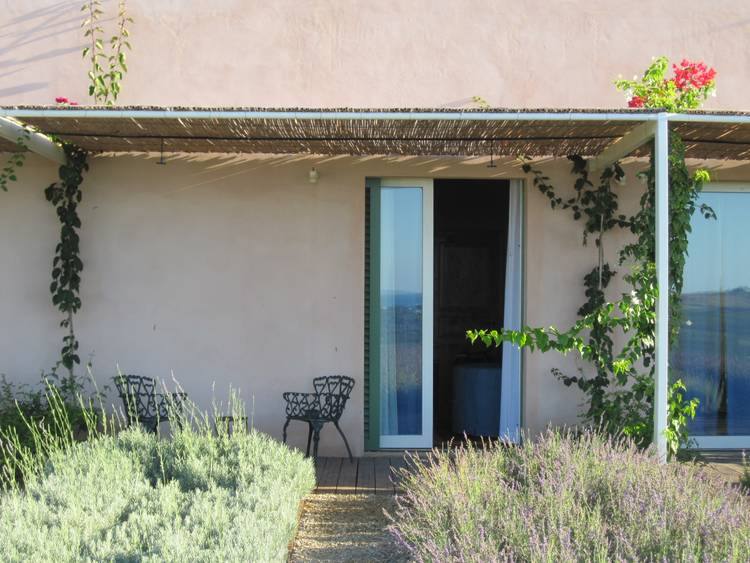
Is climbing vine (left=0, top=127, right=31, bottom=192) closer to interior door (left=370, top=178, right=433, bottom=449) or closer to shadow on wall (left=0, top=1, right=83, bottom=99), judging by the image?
shadow on wall (left=0, top=1, right=83, bottom=99)

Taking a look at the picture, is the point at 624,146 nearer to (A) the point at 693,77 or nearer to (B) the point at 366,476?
(A) the point at 693,77

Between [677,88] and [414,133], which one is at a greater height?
[677,88]

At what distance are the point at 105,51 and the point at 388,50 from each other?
232cm

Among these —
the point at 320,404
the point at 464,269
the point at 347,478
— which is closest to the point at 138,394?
the point at 320,404

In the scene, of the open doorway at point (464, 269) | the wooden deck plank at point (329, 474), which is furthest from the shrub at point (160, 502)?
the open doorway at point (464, 269)

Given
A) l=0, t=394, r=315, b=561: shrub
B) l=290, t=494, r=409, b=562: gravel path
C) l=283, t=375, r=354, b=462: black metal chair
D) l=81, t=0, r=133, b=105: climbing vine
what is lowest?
l=290, t=494, r=409, b=562: gravel path

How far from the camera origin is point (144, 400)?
570 cm

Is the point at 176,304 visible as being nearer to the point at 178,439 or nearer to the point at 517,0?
the point at 178,439

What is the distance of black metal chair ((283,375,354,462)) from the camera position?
5.41m

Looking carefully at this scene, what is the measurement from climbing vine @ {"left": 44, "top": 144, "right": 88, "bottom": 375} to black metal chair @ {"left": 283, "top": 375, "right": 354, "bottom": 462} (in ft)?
5.84

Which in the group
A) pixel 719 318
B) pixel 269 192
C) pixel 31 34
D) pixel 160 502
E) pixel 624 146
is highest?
pixel 31 34

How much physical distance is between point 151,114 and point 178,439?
1983 mm

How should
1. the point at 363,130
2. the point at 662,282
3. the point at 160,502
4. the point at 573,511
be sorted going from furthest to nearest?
the point at 363,130 < the point at 662,282 < the point at 160,502 < the point at 573,511

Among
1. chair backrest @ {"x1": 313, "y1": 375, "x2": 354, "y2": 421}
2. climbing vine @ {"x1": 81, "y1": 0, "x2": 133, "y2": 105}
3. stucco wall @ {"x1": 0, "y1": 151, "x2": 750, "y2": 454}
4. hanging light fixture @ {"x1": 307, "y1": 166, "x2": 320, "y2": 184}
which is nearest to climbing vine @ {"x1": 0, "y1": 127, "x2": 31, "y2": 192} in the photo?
stucco wall @ {"x1": 0, "y1": 151, "x2": 750, "y2": 454}
